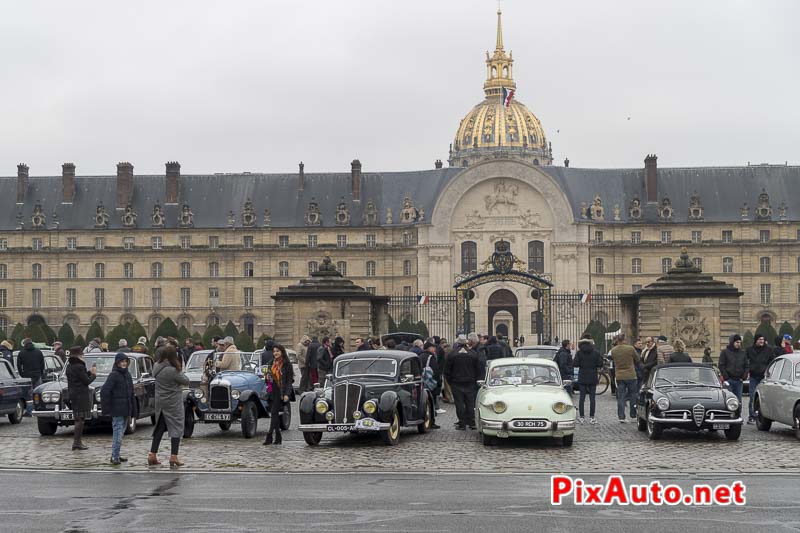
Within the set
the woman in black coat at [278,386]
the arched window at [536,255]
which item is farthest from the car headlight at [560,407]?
the arched window at [536,255]

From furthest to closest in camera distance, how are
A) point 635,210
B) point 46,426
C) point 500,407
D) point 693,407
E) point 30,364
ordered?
point 635,210, point 30,364, point 46,426, point 693,407, point 500,407

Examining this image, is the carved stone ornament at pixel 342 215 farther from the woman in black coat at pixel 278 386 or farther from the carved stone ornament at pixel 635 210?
the woman in black coat at pixel 278 386

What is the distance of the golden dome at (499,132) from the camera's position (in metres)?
165

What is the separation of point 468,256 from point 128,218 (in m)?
26.7

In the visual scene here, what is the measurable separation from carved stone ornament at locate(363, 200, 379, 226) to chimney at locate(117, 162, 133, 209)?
61.5 ft

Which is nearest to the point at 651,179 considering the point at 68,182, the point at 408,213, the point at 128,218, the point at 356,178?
the point at 408,213

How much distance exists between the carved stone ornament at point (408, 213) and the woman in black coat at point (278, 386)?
74728mm

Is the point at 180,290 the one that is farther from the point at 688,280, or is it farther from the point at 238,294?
the point at 688,280

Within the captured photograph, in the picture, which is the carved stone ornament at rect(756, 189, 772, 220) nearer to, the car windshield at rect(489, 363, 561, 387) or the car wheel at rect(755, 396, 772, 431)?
the car wheel at rect(755, 396, 772, 431)

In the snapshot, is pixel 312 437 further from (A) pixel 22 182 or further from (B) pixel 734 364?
(A) pixel 22 182

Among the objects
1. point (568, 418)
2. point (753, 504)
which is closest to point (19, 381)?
point (568, 418)

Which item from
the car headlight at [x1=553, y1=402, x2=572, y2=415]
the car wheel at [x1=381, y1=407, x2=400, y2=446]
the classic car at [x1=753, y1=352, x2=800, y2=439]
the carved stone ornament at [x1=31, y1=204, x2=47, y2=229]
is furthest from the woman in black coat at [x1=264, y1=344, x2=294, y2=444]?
the carved stone ornament at [x1=31, y1=204, x2=47, y2=229]

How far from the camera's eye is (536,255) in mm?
Result: 94250

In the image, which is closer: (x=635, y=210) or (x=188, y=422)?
(x=188, y=422)
